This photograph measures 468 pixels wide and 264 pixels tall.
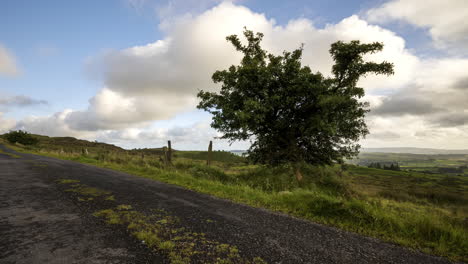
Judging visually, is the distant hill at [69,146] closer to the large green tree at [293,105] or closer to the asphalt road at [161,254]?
the large green tree at [293,105]

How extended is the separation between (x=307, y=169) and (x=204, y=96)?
9.35 m

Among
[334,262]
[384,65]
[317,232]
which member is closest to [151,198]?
[317,232]

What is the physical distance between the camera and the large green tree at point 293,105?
12977 millimetres

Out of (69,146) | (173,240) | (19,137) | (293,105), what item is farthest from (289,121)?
(69,146)

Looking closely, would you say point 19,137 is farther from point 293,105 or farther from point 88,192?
point 293,105

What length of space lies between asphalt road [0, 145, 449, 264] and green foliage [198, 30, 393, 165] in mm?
7347

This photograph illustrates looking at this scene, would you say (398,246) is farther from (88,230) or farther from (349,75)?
(349,75)

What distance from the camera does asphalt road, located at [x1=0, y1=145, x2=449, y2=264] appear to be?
13.0ft

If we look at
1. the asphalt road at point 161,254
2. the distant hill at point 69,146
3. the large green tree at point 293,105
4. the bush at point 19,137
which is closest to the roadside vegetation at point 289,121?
the large green tree at point 293,105

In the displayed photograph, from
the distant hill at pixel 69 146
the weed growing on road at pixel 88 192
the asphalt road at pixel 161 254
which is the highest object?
the distant hill at pixel 69 146

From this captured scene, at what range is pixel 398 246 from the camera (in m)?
5.13

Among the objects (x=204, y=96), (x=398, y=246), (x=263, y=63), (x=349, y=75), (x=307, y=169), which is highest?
(x=263, y=63)

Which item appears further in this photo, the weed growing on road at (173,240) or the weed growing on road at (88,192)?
the weed growing on road at (88,192)

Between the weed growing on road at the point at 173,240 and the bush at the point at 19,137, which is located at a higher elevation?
the bush at the point at 19,137
